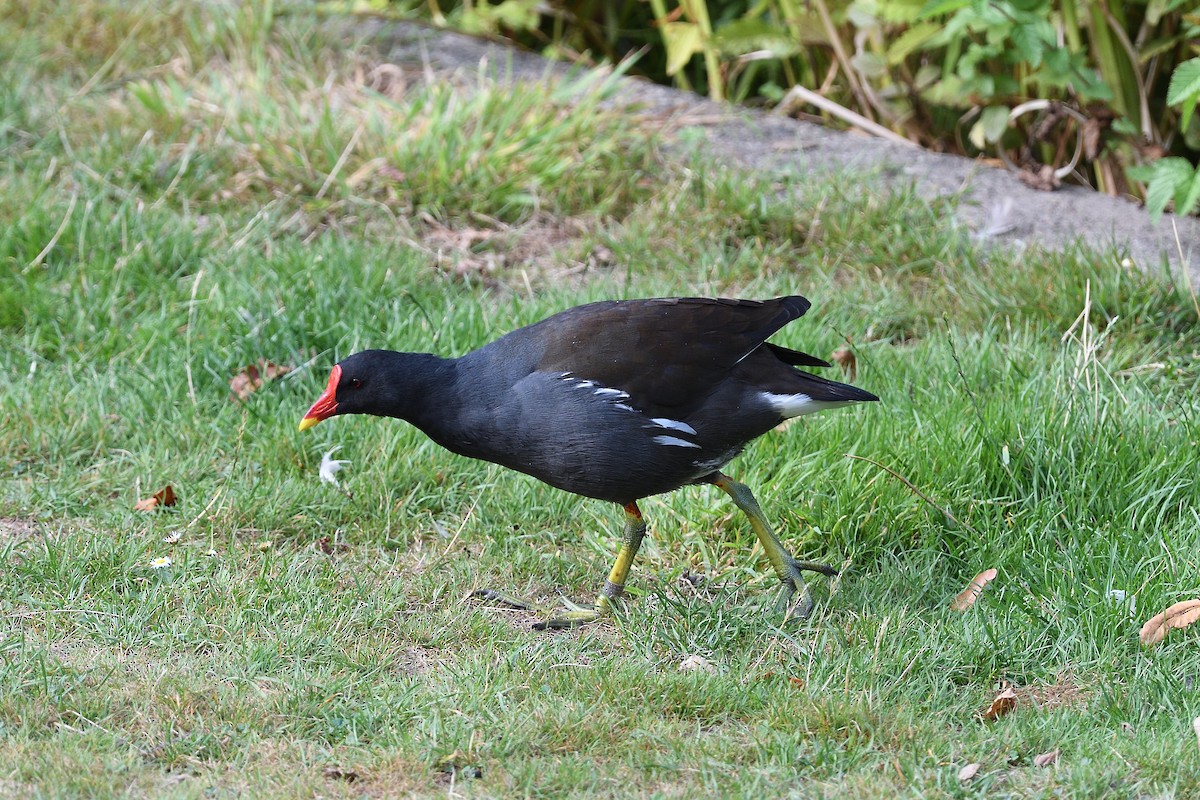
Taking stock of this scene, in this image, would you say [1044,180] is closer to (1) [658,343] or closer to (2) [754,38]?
(2) [754,38]

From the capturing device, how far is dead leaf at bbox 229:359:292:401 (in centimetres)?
436

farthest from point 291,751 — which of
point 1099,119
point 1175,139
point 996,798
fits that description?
point 1175,139

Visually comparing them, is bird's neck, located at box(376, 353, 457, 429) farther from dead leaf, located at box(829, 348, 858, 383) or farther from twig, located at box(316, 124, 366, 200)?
twig, located at box(316, 124, 366, 200)

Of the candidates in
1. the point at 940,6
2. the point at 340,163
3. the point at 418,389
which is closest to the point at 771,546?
the point at 418,389

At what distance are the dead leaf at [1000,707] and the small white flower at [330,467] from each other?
6.51 feet

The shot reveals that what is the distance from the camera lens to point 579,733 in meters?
2.84

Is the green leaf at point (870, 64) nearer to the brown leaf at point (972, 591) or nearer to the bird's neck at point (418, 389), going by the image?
the brown leaf at point (972, 591)

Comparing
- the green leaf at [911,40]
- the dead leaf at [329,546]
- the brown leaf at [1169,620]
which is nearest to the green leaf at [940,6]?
the green leaf at [911,40]

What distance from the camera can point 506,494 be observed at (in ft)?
12.9

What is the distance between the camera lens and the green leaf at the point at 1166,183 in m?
4.37

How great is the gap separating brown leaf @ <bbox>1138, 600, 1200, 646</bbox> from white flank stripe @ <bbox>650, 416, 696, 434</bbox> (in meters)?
1.18

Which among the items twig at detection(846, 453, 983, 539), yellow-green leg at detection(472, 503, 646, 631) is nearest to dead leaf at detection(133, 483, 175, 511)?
yellow-green leg at detection(472, 503, 646, 631)

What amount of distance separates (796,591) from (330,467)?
1.46 m

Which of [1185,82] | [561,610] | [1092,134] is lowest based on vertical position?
[561,610]
